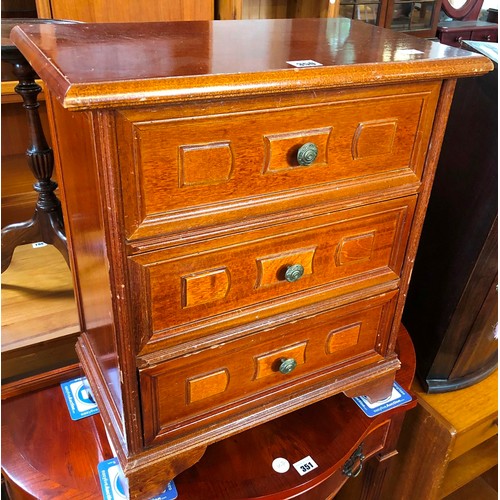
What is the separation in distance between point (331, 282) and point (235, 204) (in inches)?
8.5

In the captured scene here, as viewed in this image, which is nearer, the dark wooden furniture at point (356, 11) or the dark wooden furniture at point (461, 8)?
the dark wooden furniture at point (356, 11)

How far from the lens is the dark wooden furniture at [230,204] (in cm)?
51

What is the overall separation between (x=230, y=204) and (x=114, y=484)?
1.49ft

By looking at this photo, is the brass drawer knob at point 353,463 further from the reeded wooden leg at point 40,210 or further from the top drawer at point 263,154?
the reeded wooden leg at point 40,210

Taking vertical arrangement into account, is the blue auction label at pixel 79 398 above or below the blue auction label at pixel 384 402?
below

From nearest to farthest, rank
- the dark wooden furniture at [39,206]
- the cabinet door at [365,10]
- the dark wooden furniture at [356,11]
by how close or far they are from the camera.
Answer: the dark wooden furniture at [39,206], the dark wooden furniture at [356,11], the cabinet door at [365,10]

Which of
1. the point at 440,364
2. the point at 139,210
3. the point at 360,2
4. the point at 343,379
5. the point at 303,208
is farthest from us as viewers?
the point at 360,2

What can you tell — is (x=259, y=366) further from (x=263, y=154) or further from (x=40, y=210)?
(x=40, y=210)

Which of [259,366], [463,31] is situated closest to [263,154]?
[259,366]

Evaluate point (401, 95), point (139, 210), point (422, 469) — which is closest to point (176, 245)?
point (139, 210)

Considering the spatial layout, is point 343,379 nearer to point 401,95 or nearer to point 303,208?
point 303,208

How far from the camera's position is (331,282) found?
729 mm

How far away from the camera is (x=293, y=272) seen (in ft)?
2.19

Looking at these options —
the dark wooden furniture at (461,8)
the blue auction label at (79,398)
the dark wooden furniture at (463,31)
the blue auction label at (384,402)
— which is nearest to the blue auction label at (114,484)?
the blue auction label at (79,398)
